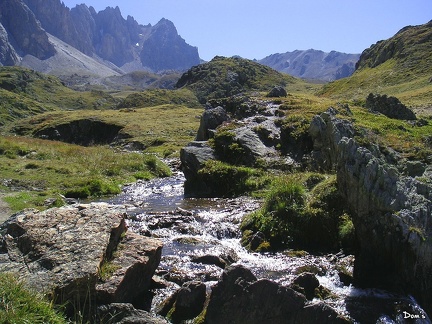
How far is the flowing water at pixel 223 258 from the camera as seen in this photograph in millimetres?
12136

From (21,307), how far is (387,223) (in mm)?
10861

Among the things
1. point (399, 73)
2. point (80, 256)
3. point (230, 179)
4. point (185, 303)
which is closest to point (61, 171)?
point (230, 179)

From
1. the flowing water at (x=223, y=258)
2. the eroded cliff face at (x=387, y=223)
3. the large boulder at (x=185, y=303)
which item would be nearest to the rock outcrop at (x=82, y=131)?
the flowing water at (x=223, y=258)

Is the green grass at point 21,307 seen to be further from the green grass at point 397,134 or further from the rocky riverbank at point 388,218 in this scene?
the green grass at point 397,134

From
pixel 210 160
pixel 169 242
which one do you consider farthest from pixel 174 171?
pixel 169 242

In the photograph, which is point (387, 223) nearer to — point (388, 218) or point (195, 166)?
point (388, 218)

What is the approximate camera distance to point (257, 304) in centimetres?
1041

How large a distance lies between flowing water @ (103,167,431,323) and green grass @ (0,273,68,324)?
4.48 m

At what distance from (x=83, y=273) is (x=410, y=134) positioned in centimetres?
3284

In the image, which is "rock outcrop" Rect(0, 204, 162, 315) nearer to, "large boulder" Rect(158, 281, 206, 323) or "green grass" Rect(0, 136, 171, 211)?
"large boulder" Rect(158, 281, 206, 323)

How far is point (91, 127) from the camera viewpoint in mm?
86938

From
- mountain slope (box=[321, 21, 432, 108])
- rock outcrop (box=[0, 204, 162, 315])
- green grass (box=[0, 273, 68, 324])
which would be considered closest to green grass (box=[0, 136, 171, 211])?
rock outcrop (box=[0, 204, 162, 315])

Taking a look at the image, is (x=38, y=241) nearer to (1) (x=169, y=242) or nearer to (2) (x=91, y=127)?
(1) (x=169, y=242)

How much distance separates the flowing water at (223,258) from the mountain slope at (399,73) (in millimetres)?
68901
